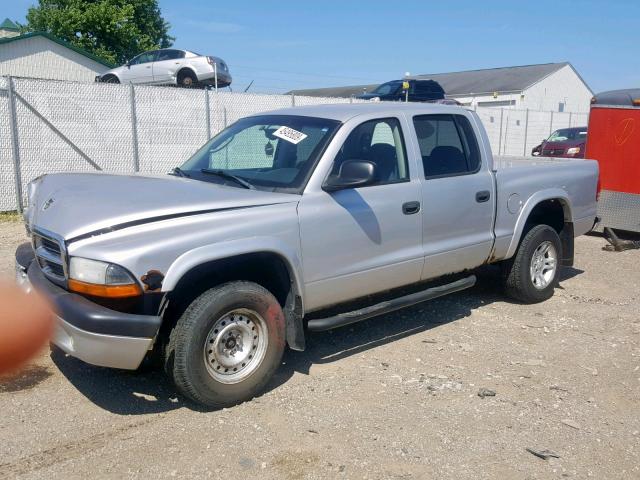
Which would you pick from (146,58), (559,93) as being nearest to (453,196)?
(146,58)

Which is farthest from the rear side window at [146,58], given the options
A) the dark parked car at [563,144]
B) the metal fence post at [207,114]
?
the dark parked car at [563,144]

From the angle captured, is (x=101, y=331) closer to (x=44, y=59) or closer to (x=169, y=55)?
(x=169, y=55)

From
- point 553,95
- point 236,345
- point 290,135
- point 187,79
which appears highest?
point 553,95

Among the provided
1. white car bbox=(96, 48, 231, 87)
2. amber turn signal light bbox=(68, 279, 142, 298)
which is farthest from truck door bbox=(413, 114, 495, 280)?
white car bbox=(96, 48, 231, 87)

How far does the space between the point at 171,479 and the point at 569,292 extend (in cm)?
525

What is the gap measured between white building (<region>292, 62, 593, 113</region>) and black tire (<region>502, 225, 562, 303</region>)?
3472 centimetres

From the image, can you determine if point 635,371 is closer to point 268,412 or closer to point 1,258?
point 268,412

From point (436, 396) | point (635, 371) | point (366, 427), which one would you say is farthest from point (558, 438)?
point (635, 371)

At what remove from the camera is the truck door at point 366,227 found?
4.38 m

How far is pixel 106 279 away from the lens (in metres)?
3.53

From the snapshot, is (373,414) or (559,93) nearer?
(373,414)

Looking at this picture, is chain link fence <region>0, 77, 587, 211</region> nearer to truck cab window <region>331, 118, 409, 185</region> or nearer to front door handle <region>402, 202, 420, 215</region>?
truck cab window <region>331, 118, 409, 185</region>

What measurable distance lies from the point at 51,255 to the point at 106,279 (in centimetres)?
61

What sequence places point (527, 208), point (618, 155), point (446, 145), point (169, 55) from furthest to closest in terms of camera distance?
point (169, 55) → point (618, 155) → point (527, 208) → point (446, 145)
